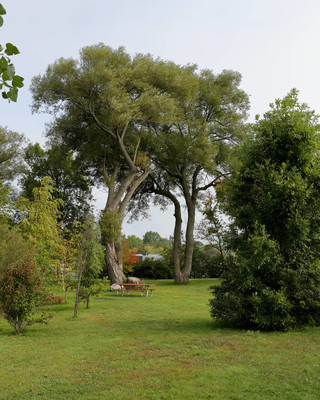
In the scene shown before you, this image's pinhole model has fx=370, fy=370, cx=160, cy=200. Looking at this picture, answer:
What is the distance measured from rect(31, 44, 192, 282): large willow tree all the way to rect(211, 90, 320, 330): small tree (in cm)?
1242

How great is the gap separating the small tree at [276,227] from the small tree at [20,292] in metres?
4.35

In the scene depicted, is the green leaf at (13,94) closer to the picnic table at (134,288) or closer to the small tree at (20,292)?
the small tree at (20,292)

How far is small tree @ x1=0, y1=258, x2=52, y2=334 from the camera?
8.64 m

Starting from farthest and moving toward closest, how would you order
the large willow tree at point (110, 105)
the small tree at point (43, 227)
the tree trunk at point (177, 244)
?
the tree trunk at point (177, 244)
the large willow tree at point (110, 105)
the small tree at point (43, 227)

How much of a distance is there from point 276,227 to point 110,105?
47.2 feet

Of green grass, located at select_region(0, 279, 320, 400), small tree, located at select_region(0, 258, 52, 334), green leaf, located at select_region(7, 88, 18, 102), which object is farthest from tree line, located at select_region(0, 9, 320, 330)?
green leaf, located at select_region(7, 88, 18, 102)

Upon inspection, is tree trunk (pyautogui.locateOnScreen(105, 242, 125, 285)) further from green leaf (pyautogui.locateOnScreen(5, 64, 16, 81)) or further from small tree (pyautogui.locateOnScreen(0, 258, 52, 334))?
green leaf (pyautogui.locateOnScreen(5, 64, 16, 81))

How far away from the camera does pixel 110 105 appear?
21078mm

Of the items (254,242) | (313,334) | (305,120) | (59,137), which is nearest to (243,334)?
(313,334)

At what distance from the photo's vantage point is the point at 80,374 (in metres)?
5.48

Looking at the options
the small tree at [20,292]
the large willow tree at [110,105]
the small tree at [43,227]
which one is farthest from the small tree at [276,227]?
the large willow tree at [110,105]

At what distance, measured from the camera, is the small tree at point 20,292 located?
8641 mm

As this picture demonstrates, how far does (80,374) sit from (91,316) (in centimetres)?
674

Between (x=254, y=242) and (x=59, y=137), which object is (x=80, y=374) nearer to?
(x=254, y=242)
